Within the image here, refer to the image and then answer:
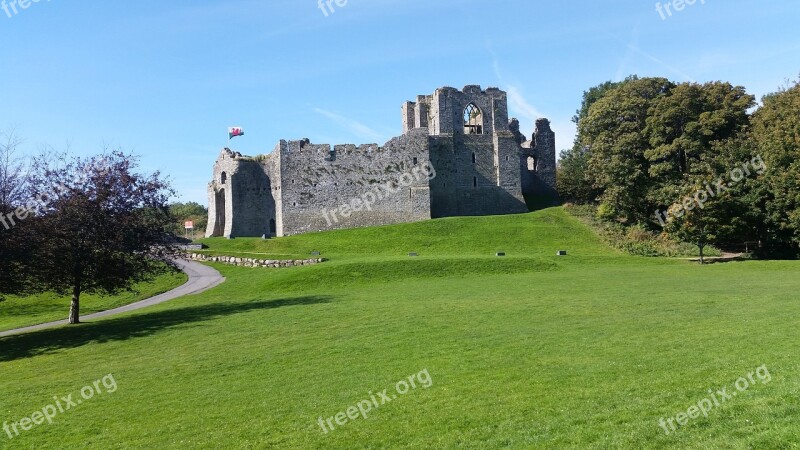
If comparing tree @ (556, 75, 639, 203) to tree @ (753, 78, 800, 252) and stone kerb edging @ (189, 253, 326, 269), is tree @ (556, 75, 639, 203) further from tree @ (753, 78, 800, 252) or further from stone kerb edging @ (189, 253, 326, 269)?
stone kerb edging @ (189, 253, 326, 269)

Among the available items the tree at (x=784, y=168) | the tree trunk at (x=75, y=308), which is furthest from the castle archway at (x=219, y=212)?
the tree at (x=784, y=168)

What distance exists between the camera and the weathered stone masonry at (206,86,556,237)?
56.7m

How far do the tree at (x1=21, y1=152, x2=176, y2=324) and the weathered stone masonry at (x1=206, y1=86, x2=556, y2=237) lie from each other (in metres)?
30.6

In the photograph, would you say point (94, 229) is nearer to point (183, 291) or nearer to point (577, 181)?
point (183, 291)

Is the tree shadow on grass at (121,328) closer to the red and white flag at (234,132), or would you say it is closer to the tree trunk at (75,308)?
the tree trunk at (75,308)

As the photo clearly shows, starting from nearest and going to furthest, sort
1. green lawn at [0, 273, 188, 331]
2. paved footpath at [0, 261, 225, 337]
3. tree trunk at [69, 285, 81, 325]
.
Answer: tree trunk at [69, 285, 81, 325], paved footpath at [0, 261, 225, 337], green lawn at [0, 273, 188, 331]

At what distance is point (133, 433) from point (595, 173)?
50.2 m

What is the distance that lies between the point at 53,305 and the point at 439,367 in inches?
1108

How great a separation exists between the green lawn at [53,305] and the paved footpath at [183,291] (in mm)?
832

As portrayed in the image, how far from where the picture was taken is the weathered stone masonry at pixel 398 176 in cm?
5666

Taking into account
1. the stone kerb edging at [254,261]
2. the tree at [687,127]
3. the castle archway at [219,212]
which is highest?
the tree at [687,127]

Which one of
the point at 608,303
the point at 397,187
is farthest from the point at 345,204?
Answer: the point at 608,303

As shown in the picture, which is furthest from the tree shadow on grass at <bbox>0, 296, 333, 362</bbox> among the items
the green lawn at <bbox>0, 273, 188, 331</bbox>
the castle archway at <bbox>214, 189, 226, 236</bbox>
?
the castle archway at <bbox>214, 189, 226, 236</bbox>

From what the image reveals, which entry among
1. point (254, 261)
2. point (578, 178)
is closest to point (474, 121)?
point (578, 178)
